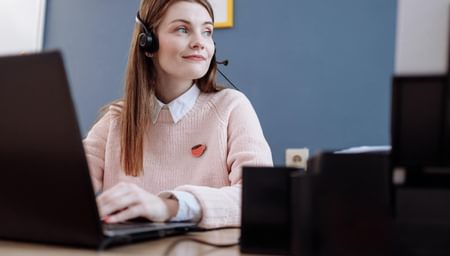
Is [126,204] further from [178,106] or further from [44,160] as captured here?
[178,106]

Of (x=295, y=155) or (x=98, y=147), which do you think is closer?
(x=98, y=147)

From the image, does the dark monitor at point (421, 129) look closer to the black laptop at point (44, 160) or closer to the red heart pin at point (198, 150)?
the black laptop at point (44, 160)

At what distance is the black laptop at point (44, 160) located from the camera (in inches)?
18.8

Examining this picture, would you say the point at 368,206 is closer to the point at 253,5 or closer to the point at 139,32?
the point at 139,32

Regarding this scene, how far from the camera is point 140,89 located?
132cm

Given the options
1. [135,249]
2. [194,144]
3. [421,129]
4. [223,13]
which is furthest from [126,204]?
[223,13]

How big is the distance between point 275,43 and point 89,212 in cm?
163

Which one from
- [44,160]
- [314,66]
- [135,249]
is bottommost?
[135,249]

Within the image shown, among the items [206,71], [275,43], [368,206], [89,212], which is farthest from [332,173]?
[275,43]

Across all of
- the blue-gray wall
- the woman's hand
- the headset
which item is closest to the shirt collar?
the headset

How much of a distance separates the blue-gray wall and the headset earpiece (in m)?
0.60

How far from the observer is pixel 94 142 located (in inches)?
53.1

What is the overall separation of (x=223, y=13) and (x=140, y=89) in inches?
35.2

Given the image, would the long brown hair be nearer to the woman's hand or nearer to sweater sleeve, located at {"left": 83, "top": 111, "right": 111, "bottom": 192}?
sweater sleeve, located at {"left": 83, "top": 111, "right": 111, "bottom": 192}
